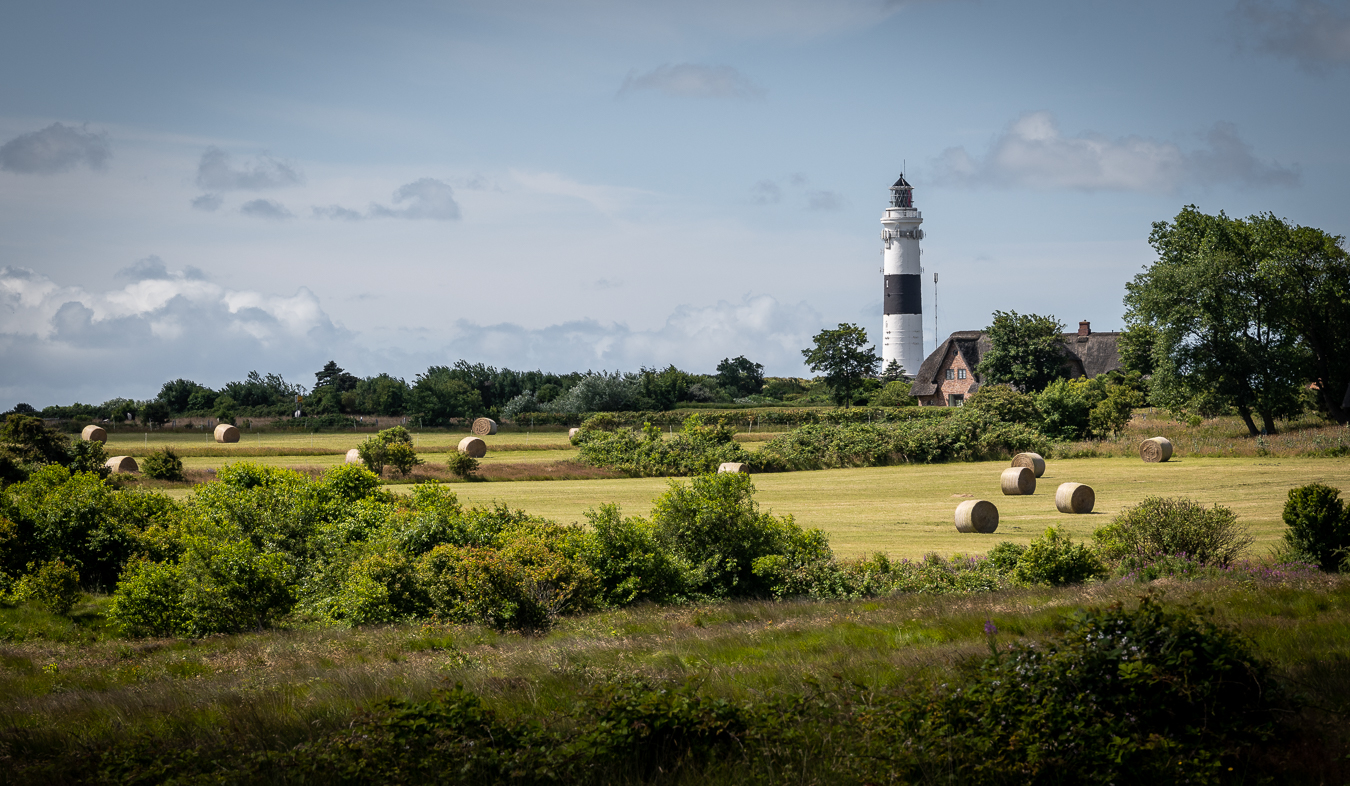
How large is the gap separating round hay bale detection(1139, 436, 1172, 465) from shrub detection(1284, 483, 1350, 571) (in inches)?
1097

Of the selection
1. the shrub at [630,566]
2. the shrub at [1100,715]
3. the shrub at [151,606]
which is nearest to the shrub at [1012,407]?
the shrub at [630,566]

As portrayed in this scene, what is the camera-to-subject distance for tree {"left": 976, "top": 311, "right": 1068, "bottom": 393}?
70.0 m

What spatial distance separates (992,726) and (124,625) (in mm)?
13657

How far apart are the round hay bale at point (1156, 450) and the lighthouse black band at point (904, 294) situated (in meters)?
52.5

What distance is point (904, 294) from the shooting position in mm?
91875

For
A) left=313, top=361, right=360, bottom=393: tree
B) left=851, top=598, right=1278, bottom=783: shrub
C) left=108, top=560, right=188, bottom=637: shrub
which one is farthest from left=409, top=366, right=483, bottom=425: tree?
left=851, top=598, right=1278, bottom=783: shrub

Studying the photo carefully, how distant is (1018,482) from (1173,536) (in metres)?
17.0

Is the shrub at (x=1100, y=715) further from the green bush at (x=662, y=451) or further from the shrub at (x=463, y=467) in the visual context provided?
the shrub at (x=463, y=467)

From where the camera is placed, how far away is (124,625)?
577 inches

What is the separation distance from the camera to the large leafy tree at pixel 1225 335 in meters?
48.7

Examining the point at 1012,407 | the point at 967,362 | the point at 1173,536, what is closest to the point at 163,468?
the point at 1173,536

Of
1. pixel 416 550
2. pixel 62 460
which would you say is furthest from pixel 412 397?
pixel 416 550

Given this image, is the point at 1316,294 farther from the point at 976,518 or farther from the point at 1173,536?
the point at 1173,536

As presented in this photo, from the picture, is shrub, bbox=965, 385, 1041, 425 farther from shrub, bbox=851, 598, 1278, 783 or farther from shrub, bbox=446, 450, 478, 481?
shrub, bbox=851, 598, 1278, 783
